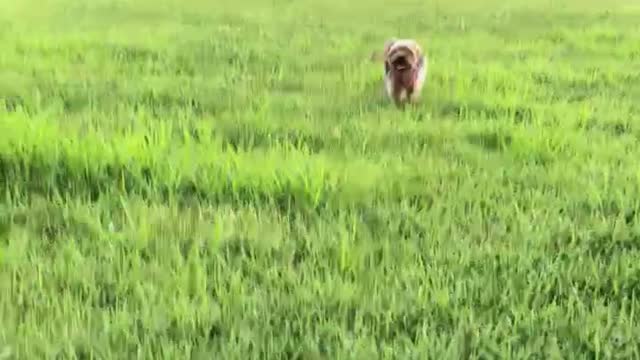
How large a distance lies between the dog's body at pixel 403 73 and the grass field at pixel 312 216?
0.19 m

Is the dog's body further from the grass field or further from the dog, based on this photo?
the grass field

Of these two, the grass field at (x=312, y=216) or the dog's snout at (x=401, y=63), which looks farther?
the dog's snout at (x=401, y=63)

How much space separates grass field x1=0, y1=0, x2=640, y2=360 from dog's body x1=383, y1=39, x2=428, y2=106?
194 millimetres

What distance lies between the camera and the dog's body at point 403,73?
5832mm

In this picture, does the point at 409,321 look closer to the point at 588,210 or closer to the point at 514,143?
the point at 588,210

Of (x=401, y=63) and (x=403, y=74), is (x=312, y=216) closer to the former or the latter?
(x=403, y=74)

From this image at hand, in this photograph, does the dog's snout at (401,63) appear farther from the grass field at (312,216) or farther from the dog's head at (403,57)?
the grass field at (312,216)

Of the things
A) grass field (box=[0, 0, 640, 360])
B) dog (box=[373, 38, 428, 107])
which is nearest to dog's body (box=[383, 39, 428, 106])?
dog (box=[373, 38, 428, 107])

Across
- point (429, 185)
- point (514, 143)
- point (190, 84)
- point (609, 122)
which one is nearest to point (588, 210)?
point (429, 185)

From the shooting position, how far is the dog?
19.1ft

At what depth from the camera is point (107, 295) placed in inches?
104

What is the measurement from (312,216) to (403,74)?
265 cm

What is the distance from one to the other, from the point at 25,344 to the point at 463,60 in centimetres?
665

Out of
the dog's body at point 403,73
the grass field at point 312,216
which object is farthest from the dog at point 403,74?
A: the grass field at point 312,216
